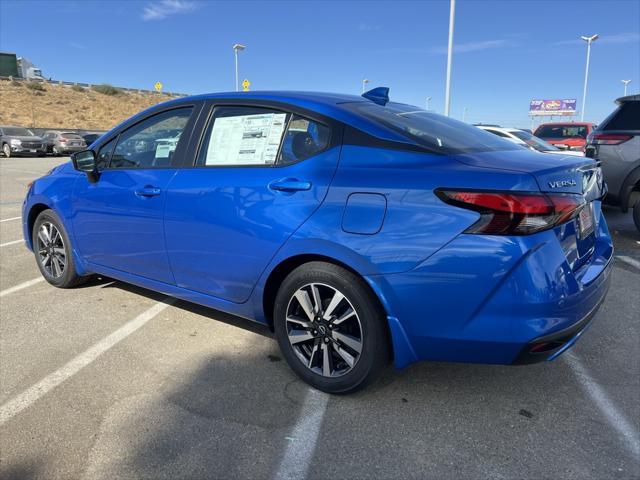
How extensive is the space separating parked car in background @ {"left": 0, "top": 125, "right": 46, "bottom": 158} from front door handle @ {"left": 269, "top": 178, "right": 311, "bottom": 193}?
25528mm

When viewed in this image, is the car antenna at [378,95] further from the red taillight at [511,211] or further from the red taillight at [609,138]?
the red taillight at [609,138]

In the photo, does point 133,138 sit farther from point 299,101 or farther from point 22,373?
point 22,373

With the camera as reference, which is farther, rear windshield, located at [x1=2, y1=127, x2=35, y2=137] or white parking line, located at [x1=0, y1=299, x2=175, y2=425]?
rear windshield, located at [x1=2, y1=127, x2=35, y2=137]

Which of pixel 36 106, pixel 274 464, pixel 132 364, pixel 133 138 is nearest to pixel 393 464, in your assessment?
pixel 274 464

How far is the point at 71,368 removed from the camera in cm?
309

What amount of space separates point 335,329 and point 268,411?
55 centimetres

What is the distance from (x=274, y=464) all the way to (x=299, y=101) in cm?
195

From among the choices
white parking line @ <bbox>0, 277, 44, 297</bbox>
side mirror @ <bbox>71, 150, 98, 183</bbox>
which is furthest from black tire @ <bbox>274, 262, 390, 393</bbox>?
white parking line @ <bbox>0, 277, 44, 297</bbox>

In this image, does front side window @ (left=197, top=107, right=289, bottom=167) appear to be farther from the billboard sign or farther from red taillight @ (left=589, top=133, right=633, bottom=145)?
the billboard sign

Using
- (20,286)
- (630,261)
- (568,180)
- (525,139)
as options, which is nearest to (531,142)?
(525,139)

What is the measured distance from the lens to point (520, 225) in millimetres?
2150

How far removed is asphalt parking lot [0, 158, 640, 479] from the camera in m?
2.23

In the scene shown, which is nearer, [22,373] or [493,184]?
[493,184]

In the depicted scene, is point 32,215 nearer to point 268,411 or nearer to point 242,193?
point 242,193
